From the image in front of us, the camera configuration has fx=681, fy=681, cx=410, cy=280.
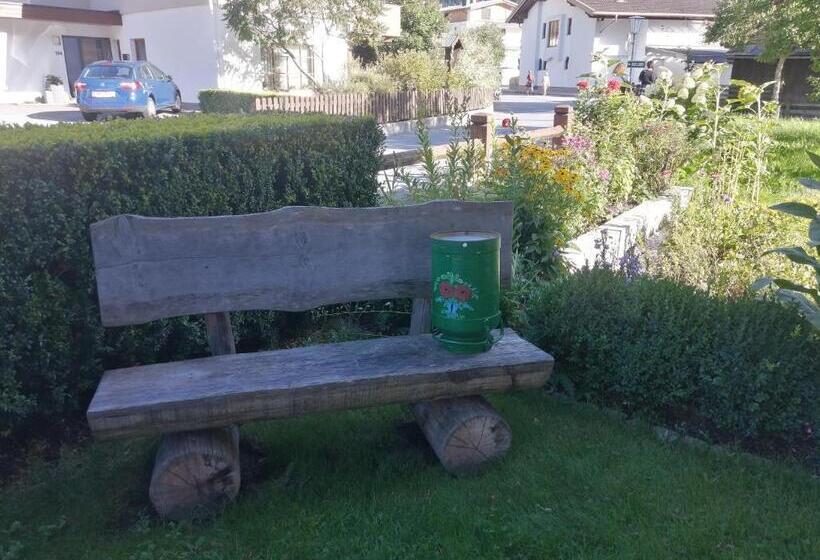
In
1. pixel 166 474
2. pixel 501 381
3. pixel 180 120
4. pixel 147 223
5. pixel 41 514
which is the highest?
pixel 180 120

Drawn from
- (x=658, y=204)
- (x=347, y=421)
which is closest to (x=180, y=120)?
(x=347, y=421)

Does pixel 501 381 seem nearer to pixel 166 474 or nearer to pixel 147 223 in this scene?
pixel 166 474

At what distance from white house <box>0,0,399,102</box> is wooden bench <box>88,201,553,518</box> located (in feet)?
67.3

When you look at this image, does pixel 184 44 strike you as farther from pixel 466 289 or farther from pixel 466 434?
pixel 466 434

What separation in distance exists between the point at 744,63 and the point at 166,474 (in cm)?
3066

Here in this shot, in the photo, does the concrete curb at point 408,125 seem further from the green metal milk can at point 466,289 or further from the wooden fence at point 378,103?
the green metal milk can at point 466,289

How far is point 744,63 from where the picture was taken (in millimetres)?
27859

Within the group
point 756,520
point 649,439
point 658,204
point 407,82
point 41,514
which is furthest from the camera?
point 407,82

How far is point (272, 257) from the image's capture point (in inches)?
125

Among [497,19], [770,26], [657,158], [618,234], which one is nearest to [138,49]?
[770,26]

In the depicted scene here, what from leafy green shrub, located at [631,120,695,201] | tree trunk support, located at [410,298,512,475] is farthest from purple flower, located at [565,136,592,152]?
tree trunk support, located at [410,298,512,475]

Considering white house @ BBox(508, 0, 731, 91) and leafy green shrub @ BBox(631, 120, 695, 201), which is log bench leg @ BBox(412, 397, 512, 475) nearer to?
leafy green shrub @ BBox(631, 120, 695, 201)

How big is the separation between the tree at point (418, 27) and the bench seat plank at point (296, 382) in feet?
93.8

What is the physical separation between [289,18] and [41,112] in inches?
333
